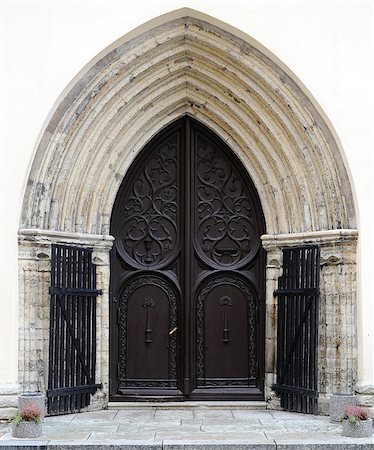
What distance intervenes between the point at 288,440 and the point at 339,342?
1704 mm

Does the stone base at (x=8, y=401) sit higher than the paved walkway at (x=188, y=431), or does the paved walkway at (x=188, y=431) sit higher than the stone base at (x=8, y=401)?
the stone base at (x=8, y=401)

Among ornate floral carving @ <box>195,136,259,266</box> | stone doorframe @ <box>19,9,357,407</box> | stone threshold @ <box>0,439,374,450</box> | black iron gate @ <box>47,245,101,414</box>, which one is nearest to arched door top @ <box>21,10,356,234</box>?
stone doorframe @ <box>19,9,357,407</box>

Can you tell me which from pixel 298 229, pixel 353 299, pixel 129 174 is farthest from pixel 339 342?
pixel 129 174

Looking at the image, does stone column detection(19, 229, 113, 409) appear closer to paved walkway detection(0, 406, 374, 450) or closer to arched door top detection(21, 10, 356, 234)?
arched door top detection(21, 10, 356, 234)

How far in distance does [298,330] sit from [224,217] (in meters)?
1.61

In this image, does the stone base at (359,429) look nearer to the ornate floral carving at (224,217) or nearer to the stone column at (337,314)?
the stone column at (337,314)

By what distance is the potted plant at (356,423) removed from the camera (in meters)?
9.66

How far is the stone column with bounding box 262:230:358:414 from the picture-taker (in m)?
10.9

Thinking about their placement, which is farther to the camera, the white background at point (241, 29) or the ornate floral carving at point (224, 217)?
the ornate floral carving at point (224, 217)

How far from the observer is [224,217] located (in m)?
12.0

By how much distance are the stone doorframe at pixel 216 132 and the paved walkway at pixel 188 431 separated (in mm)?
519

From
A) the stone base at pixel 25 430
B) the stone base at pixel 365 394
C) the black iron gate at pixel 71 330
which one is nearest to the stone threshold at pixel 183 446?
the stone base at pixel 25 430

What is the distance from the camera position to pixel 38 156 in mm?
10852

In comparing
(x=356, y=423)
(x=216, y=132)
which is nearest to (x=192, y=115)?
(x=216, y=132)
